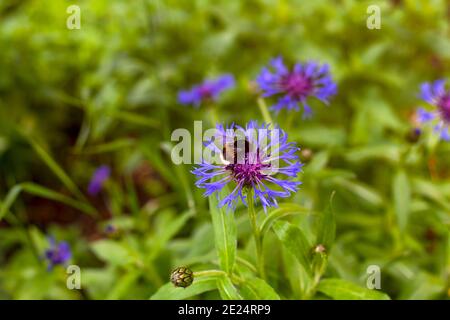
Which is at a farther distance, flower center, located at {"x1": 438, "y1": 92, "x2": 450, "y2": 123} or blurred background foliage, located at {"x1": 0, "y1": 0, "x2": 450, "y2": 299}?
blurred background foliage, located at {"x1": 0, "y1": 0, "x2": 450, "y2": 299}

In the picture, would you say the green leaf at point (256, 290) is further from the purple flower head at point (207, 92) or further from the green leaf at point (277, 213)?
the purple flower head at point (207, 92)

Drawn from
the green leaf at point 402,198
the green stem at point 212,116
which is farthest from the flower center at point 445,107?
the green stem at point 212,116

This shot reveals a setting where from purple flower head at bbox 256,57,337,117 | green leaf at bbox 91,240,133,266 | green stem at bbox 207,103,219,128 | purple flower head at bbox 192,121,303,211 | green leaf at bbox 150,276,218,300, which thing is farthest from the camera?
green stem at bbox 207,103,219,128

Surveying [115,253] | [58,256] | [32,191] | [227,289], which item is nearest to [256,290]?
[227,289]

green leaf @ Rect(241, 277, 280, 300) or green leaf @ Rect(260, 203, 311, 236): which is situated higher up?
green leaf @ Rect(260, 203, 311, 236)

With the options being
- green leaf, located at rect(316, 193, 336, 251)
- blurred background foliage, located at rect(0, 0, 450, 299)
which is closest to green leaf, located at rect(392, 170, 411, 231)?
blurred background foliage, located at rect(0, 0, 450, 299)

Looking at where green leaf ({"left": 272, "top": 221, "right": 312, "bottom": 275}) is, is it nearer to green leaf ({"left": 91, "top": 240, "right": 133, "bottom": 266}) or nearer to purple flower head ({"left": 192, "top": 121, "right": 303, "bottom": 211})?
purple flower head ({"left": 192, "top": 121, "right": 303, "bottom": 211})
